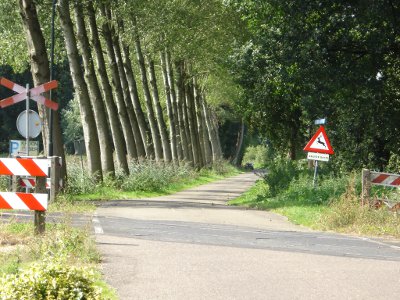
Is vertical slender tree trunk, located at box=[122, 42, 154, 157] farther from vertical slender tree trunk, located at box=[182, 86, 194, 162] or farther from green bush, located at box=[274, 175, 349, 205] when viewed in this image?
green bush, located at box=[274, 175, 349, 205]

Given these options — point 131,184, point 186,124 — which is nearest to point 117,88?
point 131,184

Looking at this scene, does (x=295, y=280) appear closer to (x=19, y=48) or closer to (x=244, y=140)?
(x=19, y=48)

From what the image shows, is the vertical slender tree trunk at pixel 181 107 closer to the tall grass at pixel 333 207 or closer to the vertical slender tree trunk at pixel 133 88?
the vertical slender tree trunk at pixel 133 88

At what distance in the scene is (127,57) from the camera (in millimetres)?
41188

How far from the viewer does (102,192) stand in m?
29.5

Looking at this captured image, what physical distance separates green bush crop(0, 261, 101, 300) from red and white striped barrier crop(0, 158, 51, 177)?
4.81m

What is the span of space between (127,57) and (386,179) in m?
24.7

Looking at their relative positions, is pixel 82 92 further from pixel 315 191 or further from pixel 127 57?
pixel 127 57

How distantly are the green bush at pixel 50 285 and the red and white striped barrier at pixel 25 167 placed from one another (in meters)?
4.81

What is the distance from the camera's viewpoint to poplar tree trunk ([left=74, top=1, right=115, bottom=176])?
103ft

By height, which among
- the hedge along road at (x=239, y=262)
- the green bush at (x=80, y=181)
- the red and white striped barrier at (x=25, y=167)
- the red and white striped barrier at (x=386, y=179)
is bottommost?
the hedge along road at (x=239, y=262)

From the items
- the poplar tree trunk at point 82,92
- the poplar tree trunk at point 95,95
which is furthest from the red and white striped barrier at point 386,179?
the poplar tree trunk at point 95,95

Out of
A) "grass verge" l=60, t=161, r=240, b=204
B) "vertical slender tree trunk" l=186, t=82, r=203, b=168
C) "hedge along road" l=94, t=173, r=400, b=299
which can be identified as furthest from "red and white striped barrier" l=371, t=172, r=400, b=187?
"vertical slender tree trunk" l=186, t=82, r=203, b=168

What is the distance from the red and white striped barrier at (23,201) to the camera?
447 inches
